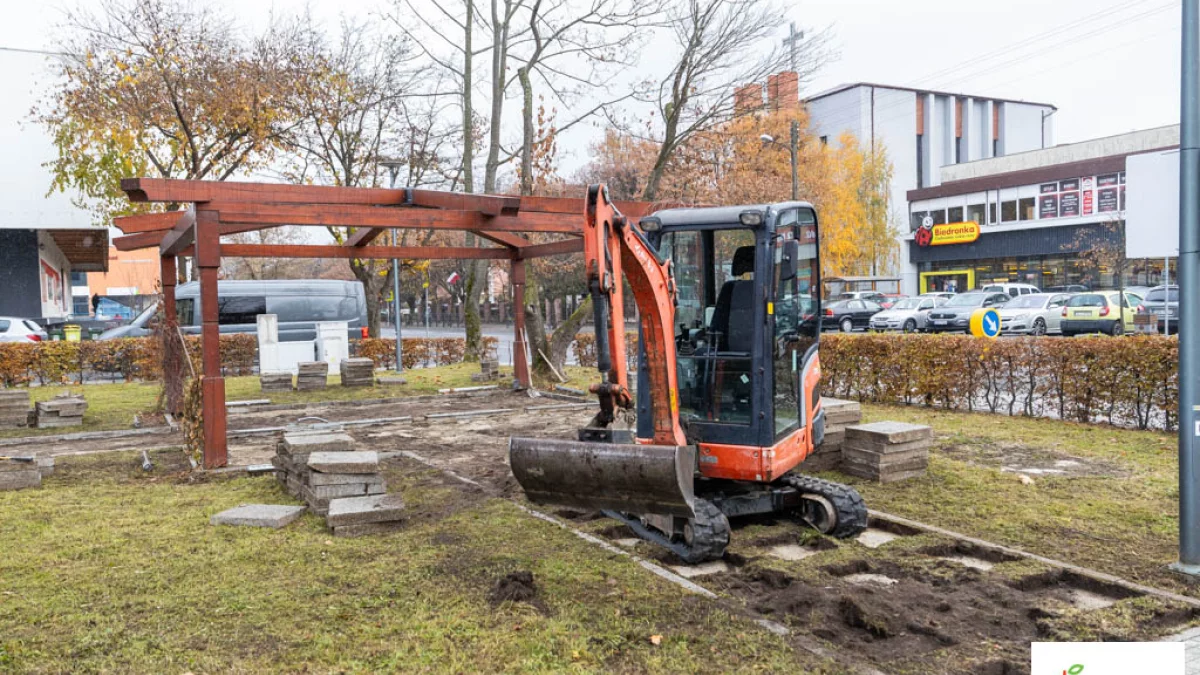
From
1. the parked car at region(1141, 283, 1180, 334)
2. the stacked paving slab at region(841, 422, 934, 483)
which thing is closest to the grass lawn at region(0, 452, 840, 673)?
the stacked paving slab at region(841, 422, 934, 483)

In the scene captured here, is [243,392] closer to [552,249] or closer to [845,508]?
[552,249]

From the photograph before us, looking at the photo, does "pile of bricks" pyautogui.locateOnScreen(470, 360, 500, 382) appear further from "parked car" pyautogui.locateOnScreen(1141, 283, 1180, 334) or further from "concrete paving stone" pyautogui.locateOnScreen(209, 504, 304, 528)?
"parked car" pyautogui.locateOnScreen(1141, 283, 1180, 334)

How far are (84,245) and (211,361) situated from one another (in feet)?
69.6

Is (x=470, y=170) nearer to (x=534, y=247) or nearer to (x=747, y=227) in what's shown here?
(x=534, y=247)

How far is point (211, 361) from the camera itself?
31.9ft

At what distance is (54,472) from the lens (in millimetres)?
9625

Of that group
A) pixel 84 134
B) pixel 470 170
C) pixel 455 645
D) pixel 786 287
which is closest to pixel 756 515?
pixel 786 287

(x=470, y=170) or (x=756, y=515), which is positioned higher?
(x=470, y=170)

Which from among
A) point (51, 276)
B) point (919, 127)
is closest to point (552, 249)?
point (51, 276)

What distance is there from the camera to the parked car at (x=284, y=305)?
2600cm

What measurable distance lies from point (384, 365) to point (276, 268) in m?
46.2

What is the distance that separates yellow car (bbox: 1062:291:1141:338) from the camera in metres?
25.7

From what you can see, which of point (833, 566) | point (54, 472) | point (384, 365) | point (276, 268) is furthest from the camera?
point (276, 268)

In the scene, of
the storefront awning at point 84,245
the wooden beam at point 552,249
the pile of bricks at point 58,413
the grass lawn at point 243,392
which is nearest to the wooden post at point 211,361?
the grass lawn at point 243,392
